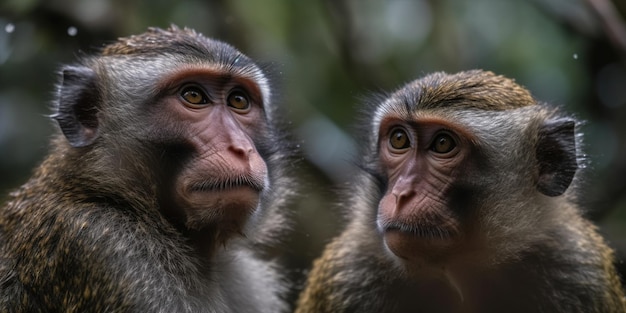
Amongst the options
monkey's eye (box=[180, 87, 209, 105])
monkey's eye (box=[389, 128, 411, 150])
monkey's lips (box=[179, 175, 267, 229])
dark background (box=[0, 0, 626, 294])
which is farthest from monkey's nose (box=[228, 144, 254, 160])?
dark background (box=[0, 0, 626, 294])

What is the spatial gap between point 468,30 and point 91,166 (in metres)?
8.44

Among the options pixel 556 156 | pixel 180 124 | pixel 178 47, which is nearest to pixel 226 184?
pixel 180 124

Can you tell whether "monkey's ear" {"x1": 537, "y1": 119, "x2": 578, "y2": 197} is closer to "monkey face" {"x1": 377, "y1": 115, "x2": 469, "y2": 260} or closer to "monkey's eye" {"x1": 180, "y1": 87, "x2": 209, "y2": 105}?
"monkey face" {"x1": 377, "y1": 115, "x2": 469, "y2": 260}

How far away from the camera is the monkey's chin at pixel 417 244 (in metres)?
6.66

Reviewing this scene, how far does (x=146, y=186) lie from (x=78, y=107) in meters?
0.81

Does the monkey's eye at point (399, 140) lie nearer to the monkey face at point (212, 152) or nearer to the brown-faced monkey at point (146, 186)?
the brown-faced monkey at point (146, 186)

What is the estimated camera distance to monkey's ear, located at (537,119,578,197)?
23.7 ft

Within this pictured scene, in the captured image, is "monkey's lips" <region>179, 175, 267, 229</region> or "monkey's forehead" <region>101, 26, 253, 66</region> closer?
"monkey's lips" <region>179, 175, 267, 229</region>

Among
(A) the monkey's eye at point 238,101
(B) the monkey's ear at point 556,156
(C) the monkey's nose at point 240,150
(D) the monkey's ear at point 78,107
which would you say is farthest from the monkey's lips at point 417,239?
(D) the monkey's ear at point 78,107

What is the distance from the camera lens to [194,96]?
6992mm

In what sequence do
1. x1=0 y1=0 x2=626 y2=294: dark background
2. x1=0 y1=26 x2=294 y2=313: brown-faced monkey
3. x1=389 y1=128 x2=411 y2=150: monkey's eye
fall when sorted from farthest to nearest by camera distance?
x1=0 y1=0 x2=626 y2=294: dark background, x1=389 y1=128 x2=411 y2=150: monkey's eye, x1=0 y1=26 x2=294 y2=313: brown-faced monkey

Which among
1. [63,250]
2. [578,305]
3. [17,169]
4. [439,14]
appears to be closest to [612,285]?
[578,305]

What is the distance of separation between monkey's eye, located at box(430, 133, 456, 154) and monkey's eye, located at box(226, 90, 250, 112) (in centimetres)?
144

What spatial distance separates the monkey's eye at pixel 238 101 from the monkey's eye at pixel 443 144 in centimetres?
144
